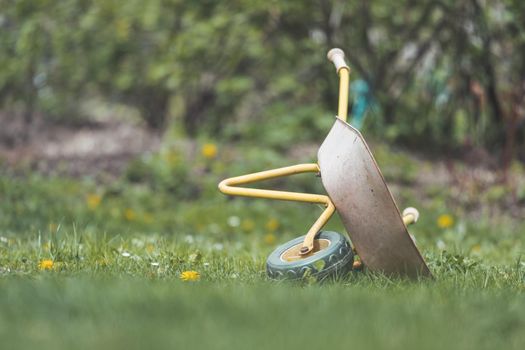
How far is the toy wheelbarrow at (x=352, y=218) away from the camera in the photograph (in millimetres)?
3035

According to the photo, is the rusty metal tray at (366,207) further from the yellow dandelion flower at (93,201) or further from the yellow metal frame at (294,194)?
the yellow dandelion flower at (93,201)

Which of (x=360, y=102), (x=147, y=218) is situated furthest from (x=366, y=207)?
(x=360, y=102)

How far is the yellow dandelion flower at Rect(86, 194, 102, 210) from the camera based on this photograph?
6.42 meters

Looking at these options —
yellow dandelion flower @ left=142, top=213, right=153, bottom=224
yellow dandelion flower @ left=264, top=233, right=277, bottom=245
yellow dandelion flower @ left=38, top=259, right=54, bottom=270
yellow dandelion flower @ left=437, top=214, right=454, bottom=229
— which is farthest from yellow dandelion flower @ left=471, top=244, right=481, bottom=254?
yellow dandelion flower @ left=38, top=259, right=54, bottom=270

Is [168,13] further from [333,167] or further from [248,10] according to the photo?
[333,167]

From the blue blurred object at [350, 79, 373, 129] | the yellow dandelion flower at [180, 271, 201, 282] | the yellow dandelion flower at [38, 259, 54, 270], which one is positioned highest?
the yellow dandelion flower at [180, 271, 201, 282]

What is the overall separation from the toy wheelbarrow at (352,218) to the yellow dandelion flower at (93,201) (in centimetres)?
337

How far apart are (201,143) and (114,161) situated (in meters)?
0.83

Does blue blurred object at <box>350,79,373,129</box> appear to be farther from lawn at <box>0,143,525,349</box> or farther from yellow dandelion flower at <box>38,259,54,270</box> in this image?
yellow dandelion flower at <box>38,259,54,270</box>

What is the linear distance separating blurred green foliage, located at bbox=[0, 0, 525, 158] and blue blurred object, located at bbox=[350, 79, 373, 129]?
0.10 meters

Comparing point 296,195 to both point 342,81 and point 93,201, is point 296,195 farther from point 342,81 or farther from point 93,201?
point 93,201

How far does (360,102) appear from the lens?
816 centimetres

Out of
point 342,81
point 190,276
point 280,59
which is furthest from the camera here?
point 280,59

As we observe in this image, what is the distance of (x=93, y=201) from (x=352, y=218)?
3.80 metres
